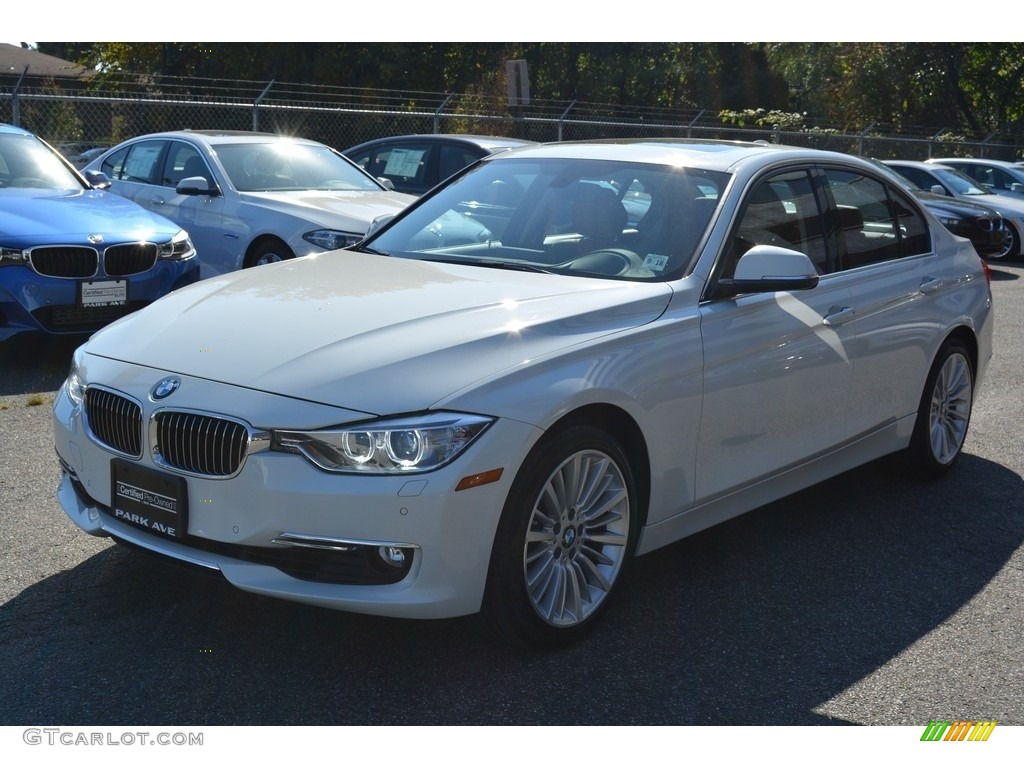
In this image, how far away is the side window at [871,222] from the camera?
5.27 metres

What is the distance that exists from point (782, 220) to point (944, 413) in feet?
5.76

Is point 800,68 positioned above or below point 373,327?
above

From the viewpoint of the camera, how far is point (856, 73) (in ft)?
119

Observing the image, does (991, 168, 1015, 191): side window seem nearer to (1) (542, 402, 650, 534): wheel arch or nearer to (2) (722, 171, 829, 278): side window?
(2) (722, 171, 829, 278): side window

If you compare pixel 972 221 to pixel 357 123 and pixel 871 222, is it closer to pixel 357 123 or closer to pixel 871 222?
pixel 871 222

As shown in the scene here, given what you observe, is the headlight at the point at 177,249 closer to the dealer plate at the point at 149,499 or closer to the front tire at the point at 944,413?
the dealer plate at the point at 149,499

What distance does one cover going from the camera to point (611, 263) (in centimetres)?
452

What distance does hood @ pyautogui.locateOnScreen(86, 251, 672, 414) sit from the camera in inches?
138

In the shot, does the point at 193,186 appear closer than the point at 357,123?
Yes

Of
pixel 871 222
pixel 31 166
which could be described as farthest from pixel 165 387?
pixel 31 166

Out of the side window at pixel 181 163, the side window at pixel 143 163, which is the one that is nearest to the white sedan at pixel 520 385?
the side window at pixel 181 163

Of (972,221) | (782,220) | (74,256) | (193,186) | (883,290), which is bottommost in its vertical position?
(972,221)

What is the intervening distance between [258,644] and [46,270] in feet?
15.2

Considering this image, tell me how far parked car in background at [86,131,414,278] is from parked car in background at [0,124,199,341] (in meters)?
1.05
